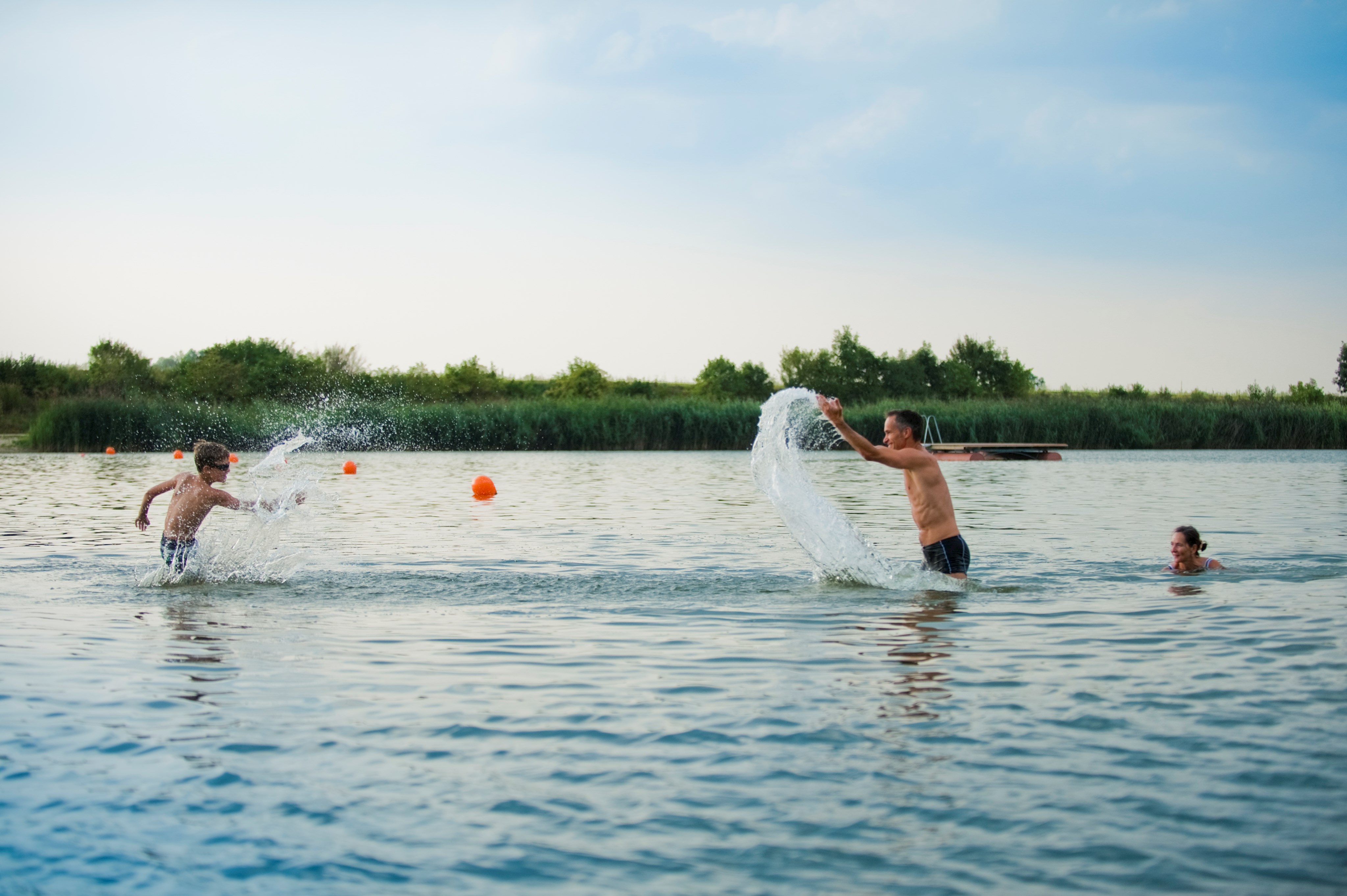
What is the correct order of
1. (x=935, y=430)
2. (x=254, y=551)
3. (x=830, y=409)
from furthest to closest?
(x=935, y=430), (x=254, y=551), (x=830, y=409)

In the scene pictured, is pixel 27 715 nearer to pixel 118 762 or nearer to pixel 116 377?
pixel 118 762

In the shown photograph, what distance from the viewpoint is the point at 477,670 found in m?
7.78

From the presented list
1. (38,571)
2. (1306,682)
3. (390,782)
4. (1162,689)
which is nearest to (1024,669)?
(1162,689)

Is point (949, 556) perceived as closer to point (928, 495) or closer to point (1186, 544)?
point (928, 495)

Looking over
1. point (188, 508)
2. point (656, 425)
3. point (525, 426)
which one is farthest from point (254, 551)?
point (656, 425)

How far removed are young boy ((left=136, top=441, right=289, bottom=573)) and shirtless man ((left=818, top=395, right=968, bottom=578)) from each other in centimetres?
571

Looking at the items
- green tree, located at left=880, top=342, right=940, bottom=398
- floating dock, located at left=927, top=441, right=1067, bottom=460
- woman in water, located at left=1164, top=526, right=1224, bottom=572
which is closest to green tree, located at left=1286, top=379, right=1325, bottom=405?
floating dock, located at left=927, top=441, right=1067, bottom=460

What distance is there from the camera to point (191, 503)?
1186 cm

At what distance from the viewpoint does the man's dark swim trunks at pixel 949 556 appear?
11.4 m

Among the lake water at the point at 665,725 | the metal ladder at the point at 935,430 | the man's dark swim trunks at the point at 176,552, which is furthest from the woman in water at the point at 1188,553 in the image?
the metal ladder at the point at 935,430

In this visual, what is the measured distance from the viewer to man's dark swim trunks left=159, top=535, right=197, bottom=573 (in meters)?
11.9

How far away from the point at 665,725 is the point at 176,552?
A: 289 inches

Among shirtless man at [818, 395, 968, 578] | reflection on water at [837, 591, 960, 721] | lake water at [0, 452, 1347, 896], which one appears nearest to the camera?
lake water at [0, 452, 1347, 896]

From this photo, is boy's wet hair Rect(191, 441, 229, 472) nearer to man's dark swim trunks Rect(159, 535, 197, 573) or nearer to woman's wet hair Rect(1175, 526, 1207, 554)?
man's dark swim trunks Rect(159, 535, 197, 573)
